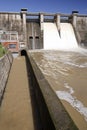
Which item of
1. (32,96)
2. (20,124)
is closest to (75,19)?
(32,96)

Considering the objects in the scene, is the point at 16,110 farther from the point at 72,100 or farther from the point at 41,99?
the point at 72,100

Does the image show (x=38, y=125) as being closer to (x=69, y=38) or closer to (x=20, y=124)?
(x=20, y=124)

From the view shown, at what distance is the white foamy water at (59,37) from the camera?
25281 mm

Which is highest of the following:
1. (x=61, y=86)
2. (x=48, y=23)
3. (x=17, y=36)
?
(x=48, y=23)

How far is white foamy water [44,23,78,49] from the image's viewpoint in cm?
2528

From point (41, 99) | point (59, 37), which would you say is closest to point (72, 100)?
point (41, 99)

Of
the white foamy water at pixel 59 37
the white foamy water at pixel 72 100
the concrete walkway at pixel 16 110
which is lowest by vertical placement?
the white foamy water at pixel 72 100

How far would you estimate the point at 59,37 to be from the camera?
26.0 metres

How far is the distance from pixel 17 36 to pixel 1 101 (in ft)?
65.0

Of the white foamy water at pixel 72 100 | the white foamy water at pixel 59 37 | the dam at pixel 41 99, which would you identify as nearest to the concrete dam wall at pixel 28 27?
the white foamy water at pixel 59 37

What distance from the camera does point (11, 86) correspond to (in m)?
6.75

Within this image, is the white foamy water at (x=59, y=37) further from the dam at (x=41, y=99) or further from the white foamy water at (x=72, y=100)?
the white foamy water at (x=72, y=100)

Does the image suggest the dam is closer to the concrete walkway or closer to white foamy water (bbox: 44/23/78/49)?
the concrete walkway

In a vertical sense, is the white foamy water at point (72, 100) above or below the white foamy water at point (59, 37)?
below
